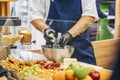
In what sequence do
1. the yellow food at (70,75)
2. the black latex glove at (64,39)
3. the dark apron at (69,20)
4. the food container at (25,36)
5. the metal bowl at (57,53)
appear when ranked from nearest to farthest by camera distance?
the yellow food at (70,75) < the metal bowl at (57,53) < the black latex glove at (64,39) < the food container at (25,36) < the dark apron at (69,20)

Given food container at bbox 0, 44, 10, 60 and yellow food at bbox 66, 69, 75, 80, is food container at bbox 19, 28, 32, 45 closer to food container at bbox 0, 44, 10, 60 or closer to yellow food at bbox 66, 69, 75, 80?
food container at bbox 0, 44, 10, 60

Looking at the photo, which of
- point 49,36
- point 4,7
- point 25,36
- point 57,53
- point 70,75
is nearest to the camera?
point 70,75

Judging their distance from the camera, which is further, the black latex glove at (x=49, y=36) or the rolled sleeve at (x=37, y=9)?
the rolled sleeve at (x=37, y=9)

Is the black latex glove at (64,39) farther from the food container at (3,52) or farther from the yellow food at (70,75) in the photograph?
the yellow food at (70,75)

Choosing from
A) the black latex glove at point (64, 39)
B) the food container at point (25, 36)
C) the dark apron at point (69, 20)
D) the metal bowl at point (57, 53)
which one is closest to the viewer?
the metal bowl at point (57, 53)

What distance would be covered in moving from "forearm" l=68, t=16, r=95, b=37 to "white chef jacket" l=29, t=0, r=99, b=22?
4 centimetres

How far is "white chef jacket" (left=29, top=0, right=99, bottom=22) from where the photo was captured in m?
1.92

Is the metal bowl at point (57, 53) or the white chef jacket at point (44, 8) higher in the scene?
the white chef jacket at point (44, 8)

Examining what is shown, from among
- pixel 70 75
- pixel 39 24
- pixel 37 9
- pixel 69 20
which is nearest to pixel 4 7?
pixel 37 9

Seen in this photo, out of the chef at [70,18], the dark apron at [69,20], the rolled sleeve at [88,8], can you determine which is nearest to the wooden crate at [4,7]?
the chef at [70,18]

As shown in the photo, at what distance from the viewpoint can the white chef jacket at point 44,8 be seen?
192cm

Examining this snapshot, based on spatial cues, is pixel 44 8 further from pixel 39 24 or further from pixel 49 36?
pixel 49 36

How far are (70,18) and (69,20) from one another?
2 centimetres

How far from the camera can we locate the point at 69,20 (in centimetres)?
198
